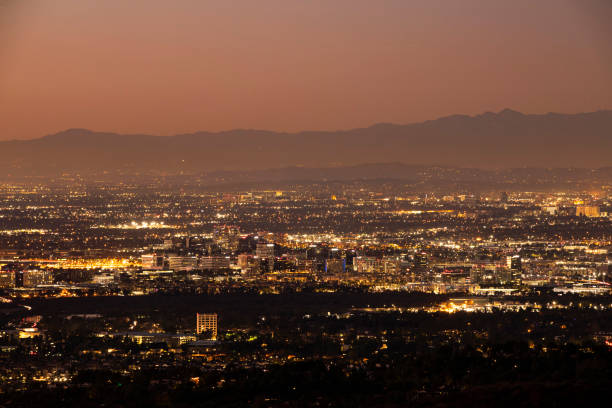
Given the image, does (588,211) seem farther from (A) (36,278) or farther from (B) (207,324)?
(B) (207,324)

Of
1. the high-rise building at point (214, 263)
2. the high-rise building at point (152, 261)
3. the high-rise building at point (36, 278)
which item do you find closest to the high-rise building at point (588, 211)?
the high-rise building at point (214, 263)

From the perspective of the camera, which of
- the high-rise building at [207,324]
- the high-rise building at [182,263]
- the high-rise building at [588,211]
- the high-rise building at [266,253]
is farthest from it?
the high-rise building at [588,211]

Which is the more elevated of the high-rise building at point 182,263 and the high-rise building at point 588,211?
Answer: the high-rise building at point 588,211

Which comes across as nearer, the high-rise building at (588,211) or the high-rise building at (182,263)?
the high-rise building at (182,263)

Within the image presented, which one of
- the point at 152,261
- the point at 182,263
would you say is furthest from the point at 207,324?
the point at 182,263

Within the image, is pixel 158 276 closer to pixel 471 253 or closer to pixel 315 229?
pixel 471 253

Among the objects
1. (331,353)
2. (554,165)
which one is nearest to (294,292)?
(331,353)

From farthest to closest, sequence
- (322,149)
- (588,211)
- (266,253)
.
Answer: (322,149) → (588,211) → (266,253)

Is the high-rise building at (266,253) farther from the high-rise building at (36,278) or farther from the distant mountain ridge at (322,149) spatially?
the distant mountain ridge at (322,149)

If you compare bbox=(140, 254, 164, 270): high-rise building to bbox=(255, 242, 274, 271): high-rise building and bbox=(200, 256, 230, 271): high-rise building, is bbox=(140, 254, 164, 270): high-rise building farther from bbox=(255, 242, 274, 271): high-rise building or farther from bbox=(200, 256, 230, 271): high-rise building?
bbox=(255, 242, 274, 271): high-rise building
